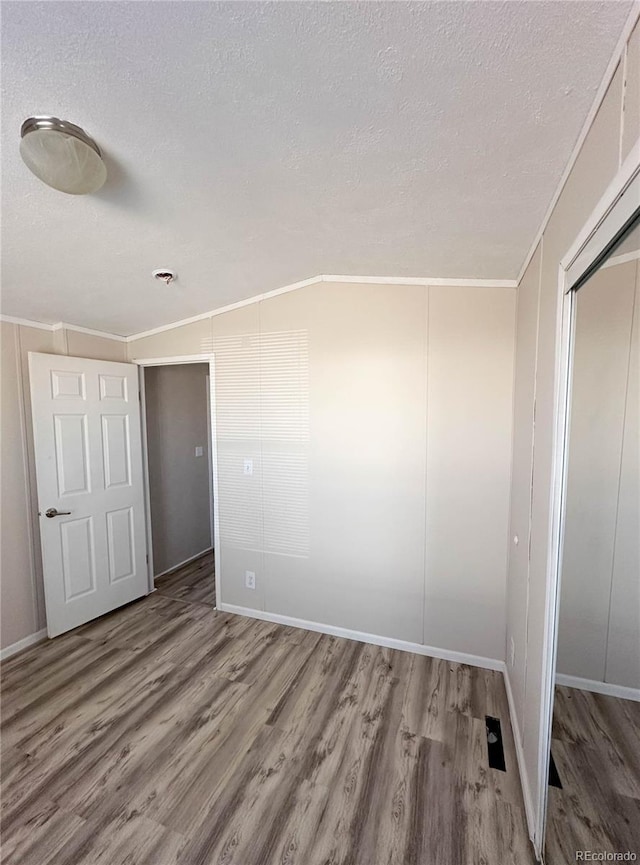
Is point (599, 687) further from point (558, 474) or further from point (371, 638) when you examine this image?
point (371, 638)

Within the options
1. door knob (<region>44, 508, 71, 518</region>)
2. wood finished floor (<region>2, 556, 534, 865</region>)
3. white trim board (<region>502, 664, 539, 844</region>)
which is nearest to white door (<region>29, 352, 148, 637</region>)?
door knob (<region>44, 508, 71, 518</region>)

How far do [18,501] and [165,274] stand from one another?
1.85 metres

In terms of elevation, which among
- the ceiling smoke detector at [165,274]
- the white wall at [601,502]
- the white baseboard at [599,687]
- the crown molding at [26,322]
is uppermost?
the ceiling smoke detector at [165,274]

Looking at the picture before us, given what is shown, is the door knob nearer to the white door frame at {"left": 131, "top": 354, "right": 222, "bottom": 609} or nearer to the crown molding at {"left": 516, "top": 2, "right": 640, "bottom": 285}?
the white door frame at {"left": 131, "top": 354, "right": 222, "bottom": 609}

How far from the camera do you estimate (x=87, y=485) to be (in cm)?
265

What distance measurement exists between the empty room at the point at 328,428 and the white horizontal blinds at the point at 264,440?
3 centimetres

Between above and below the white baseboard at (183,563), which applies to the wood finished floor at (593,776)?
above

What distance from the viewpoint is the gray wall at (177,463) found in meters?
3.44

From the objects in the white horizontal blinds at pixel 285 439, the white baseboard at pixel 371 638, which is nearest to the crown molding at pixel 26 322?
the white horizontal blinds at pixel 285 439

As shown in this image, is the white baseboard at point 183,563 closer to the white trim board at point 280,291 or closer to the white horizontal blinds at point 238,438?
the white horizontal blinds at point 238,438

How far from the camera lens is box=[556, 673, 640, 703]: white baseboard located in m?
1.11

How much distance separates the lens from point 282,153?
3.78ft

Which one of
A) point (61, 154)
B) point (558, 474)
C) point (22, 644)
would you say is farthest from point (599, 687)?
point (22, 644)

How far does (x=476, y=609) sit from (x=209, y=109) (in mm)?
2681
